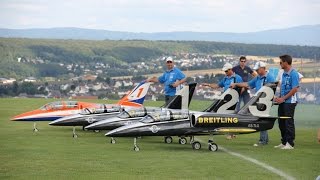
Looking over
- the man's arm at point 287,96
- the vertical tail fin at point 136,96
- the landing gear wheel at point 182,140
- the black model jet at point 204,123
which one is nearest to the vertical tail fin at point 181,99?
the landing gear wheel at point 182,140

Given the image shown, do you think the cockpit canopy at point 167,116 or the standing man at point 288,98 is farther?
the cockpit canopy at point 167,116

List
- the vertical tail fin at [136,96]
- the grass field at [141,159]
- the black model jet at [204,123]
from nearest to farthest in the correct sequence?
the grass field at [141,159], the black model jet at [204,123], the vertical tail fin at [136,96]

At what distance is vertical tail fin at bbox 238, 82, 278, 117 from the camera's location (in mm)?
20688

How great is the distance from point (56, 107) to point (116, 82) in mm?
41801

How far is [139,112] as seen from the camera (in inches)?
936

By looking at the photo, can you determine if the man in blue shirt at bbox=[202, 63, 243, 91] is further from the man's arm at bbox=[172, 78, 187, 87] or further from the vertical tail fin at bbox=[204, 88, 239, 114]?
the man's arm at bbox=[172, 78, 187, 87]

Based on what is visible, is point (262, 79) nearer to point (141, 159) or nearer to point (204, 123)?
Answer: point (204, 123)

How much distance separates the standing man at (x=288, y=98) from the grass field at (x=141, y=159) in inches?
15.2

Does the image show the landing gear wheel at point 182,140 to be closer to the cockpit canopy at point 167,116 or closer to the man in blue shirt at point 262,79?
the cockpit canopy at point 167,116

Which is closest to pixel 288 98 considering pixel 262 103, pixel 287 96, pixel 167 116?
pixel 287 96

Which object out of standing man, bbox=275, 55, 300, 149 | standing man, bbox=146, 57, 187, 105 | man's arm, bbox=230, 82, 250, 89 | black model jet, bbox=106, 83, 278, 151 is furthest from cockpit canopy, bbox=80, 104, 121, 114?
standing man, bbox=275, 55, 300, 149

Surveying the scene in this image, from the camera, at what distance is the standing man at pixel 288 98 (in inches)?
795

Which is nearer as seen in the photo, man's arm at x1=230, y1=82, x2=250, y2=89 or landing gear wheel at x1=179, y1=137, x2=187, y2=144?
landing gear wheel at x1=179, y1=137, x2=187, y2=144

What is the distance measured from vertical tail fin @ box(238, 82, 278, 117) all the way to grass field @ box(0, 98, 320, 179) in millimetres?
937
